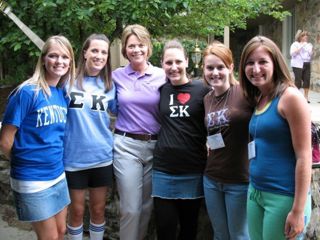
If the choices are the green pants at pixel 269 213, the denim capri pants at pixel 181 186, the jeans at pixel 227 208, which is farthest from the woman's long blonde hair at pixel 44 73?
the green pants at pixel 269 213

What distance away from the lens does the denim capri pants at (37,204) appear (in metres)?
2.51

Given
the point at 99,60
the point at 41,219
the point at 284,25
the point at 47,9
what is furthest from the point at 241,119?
the point at 284,25

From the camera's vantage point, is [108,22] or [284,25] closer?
[108,22]

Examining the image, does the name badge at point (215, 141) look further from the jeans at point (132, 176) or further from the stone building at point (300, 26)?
the stone building at point (300, 26)

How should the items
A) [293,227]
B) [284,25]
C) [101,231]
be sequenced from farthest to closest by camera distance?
1. [284,25]
2. [101,231]
3. [293,227]

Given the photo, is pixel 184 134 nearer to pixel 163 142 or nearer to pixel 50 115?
pixel 163 142

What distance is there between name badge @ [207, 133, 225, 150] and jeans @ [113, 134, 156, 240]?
54 cm

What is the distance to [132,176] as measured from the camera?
303cm

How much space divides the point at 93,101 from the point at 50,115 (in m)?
0.44

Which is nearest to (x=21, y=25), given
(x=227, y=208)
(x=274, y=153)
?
(x=227, y=208)

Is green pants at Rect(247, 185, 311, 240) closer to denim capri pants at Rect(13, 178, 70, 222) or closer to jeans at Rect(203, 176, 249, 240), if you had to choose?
jeans at Rect(203, 176, 249, 240)

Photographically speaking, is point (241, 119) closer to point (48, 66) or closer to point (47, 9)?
point (48, 66)

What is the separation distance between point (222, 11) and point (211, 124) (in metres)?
3.31

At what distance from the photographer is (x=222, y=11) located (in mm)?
5547
